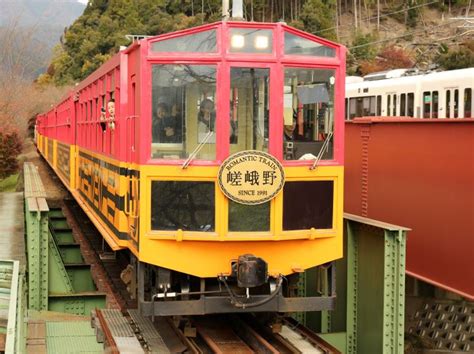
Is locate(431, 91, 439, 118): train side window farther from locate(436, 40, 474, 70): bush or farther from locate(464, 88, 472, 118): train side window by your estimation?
locate(436, 40, 474, 70): bush

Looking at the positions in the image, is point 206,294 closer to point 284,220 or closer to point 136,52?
point 284,220

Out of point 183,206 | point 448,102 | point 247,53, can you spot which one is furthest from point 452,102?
point 183,206

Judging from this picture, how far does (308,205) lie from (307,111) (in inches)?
33.2

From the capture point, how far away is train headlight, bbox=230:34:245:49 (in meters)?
7.50

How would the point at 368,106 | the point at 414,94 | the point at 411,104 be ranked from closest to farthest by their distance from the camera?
1. the point at 414,94
2. the point at 411,104
3. the point at 368,106

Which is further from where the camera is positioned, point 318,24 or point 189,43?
point 318,24

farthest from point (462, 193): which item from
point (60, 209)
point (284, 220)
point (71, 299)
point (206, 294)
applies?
point (60, 209)

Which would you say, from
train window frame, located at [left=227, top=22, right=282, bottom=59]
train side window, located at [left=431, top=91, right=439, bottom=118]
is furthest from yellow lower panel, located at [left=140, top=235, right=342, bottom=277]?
train side window, located at [left=431, top=91, right=439, bottom=118]

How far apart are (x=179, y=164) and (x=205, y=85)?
0.72 metres

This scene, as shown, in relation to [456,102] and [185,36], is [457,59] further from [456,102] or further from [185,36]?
[185,36]

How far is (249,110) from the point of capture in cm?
756

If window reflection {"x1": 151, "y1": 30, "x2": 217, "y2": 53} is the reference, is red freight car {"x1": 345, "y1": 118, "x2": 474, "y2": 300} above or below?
below

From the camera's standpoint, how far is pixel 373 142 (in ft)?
34.9

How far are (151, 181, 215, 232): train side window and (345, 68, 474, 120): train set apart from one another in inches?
261
